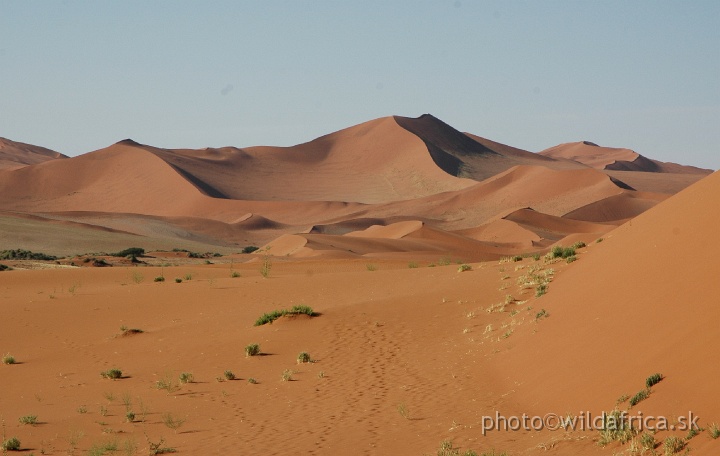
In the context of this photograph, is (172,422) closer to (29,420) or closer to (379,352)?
(29,420)

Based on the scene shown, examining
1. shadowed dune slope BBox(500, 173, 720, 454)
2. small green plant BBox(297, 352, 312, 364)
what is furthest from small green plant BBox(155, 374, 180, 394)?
shadowed dune slope BBox(500, 173, 720, 454)

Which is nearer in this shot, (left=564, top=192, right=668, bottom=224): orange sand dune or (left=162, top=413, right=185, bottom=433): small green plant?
(left=162, top=413, right=185, bottom=433): small green plant

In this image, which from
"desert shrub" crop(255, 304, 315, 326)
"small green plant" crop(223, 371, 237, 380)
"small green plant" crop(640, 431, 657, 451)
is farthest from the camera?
"desert shrub" crop(255, 304, 315, 326)

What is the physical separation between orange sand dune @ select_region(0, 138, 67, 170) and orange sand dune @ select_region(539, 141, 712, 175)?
323ft

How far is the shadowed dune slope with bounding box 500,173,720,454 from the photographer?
299 inches

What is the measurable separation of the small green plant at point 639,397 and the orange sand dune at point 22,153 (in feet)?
524

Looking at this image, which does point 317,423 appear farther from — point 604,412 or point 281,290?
point 281,290

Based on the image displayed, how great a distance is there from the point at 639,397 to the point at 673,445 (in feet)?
3.75

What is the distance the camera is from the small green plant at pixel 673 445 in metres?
6.57

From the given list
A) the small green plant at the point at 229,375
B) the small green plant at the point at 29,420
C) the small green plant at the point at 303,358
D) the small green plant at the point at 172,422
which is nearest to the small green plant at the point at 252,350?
the small green plant at the point at 303,358

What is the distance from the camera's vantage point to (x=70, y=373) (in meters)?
14.4

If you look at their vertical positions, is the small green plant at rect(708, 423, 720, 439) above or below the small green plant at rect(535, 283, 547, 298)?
below

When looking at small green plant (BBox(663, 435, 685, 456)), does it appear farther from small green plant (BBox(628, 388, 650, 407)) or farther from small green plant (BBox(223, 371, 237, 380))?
small green plant (BBox(223, 371, 237, 380))

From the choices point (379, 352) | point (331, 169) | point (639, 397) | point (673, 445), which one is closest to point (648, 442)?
point (673, 445)
